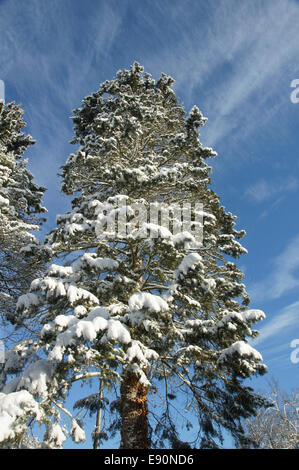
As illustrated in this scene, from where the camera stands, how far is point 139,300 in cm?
539

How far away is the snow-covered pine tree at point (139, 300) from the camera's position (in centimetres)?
534

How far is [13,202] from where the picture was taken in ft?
43.2

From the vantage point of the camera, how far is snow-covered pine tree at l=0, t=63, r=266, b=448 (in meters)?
5.34

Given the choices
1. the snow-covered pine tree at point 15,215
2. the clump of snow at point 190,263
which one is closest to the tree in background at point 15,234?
the snow-covered pine tree at point 15,215

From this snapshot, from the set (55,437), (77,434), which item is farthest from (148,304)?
(77,434)

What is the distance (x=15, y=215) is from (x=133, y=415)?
9.53m

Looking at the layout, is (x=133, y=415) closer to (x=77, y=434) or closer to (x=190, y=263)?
(x=77, y=434)

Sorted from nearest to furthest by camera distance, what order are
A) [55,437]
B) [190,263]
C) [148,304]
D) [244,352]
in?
[55,437]
[244,352]
[148,304]
[190,263]

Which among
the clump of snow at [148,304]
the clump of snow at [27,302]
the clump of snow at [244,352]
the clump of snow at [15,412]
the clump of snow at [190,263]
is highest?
the clump of snow at [190,263]

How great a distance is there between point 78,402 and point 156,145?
34.0 feet

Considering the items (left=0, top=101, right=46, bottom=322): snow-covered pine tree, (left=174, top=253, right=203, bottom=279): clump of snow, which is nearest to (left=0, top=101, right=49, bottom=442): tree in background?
(left=0, top=101, right=46, bottom=322): snow-covered pine tree

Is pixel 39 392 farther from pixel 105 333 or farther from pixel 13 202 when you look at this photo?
pixel 13 202

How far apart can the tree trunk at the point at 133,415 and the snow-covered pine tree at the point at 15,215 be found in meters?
3.95

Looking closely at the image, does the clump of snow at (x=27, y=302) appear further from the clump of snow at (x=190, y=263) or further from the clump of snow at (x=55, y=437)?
the clump of snow at (x=190, y=263)
